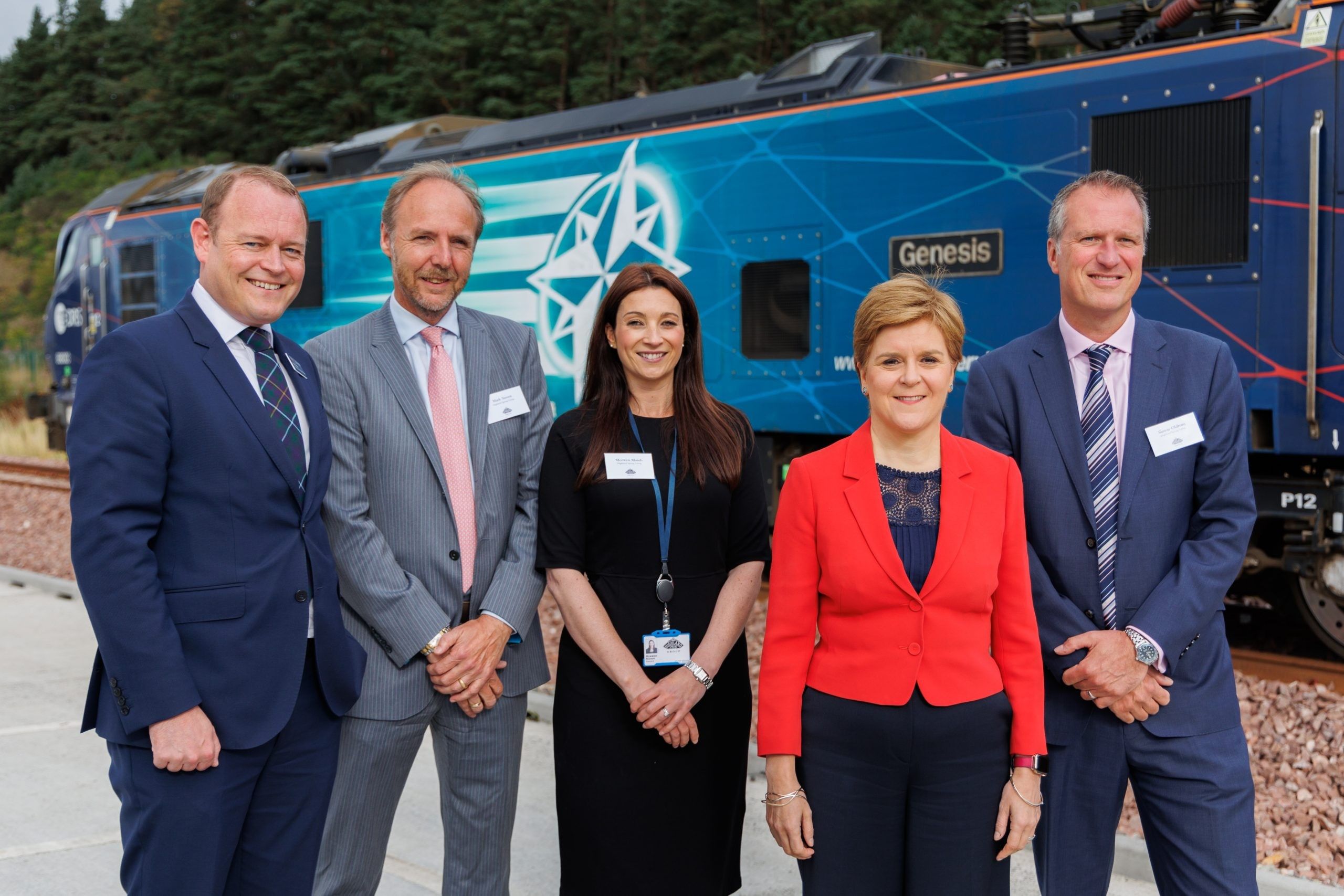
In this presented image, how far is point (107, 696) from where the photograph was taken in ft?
8.18

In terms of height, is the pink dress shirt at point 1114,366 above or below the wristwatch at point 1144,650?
above

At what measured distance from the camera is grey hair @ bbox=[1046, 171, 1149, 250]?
2.78 metres

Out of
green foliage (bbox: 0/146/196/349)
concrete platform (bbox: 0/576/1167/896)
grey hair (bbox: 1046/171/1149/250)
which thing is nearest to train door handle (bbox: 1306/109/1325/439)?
concrete platform (bbox: 0/576/1167/896)

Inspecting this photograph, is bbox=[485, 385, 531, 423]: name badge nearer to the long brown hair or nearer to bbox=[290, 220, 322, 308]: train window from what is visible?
the long brown hair

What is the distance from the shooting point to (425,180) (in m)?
3.10

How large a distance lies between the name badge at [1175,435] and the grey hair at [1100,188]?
1.45 ft

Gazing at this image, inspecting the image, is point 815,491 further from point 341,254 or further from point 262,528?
point 341,254

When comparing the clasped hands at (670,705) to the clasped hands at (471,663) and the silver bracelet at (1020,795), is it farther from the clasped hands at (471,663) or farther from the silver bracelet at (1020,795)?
the silver bracelet at (1020,795)

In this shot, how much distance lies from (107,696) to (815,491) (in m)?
1.57

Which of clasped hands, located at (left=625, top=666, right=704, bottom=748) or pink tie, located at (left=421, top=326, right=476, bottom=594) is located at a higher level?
pink tie, located at (left=421, top=326, right=476, bottom=594)

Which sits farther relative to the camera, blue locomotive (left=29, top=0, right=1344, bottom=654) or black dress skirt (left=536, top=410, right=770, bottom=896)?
blue locomotive (left=29, top=0, right=1344, bottom=654)

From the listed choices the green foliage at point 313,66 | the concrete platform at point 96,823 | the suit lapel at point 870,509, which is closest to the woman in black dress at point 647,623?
the suit lapel at point 870,509

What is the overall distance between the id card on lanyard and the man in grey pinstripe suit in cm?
35

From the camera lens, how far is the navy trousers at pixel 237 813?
2.46 metres
